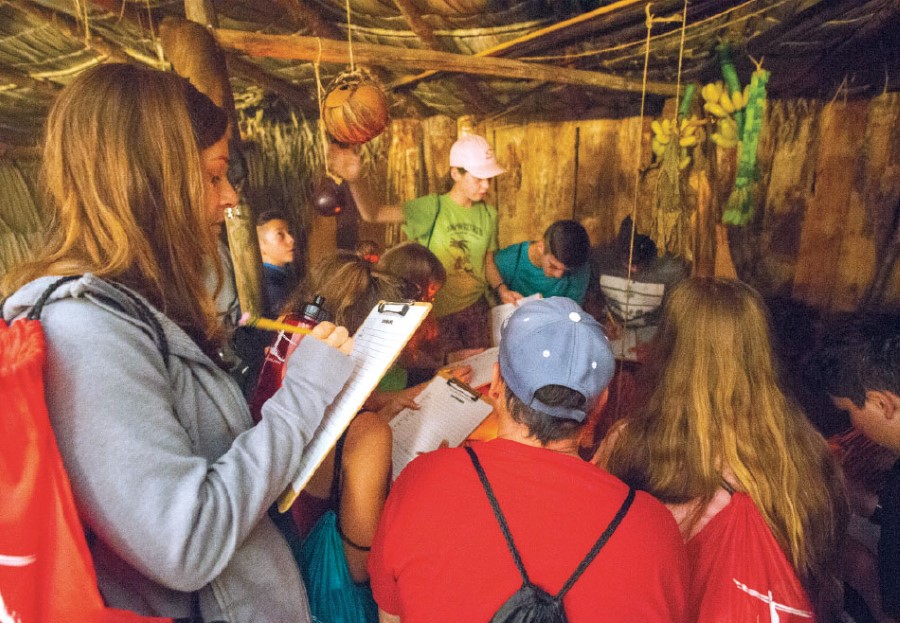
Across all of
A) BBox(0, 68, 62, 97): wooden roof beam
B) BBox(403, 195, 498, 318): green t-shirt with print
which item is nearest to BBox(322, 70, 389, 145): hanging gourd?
BBox(403, 195, 498, 318): green t-shirt with print

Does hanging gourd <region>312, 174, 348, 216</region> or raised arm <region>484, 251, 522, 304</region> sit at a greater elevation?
hanging gourd <region>312, 174, 348, 216</region>

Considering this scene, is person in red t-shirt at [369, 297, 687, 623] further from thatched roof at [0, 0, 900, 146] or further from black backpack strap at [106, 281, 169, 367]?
thatched roof at [0, 0, 900, 146]

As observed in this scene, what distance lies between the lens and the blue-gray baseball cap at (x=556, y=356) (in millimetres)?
1297

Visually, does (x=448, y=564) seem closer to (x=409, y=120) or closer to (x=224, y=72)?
(x=224, y=72)

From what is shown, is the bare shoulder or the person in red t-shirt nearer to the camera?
the person in red t-shirt

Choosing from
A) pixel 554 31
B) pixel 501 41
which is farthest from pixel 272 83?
pixel 554 31

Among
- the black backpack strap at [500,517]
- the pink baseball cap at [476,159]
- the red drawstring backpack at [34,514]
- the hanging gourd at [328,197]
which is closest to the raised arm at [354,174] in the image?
the hanging gourd at [328,197]

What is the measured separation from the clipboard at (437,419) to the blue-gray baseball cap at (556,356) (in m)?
0.68

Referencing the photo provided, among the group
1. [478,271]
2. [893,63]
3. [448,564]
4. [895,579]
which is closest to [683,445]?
[895,579]

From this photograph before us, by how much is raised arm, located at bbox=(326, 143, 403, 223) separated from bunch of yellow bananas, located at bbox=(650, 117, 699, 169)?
201cm

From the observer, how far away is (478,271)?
3871 millimetres

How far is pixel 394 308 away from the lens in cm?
126

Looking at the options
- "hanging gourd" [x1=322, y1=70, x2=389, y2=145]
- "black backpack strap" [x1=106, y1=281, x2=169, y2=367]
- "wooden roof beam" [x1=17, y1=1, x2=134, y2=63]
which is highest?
"wooden roof beam" [x1=17, y1=1, x2=134, y2=63]

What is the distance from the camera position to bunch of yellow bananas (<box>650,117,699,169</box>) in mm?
3687
